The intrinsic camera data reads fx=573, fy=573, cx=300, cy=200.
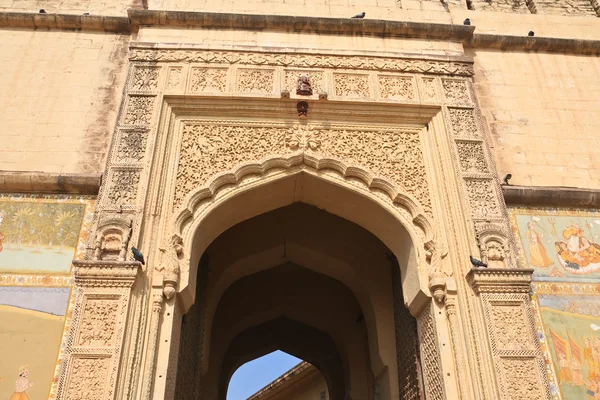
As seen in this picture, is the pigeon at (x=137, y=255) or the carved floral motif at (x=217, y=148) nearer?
the pigeon at (x=137, y=255)

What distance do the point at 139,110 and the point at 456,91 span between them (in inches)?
128

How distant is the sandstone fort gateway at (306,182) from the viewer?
4.53 m

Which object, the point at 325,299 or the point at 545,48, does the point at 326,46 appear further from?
the point at 325,299

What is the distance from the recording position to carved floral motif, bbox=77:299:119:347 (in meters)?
4.29

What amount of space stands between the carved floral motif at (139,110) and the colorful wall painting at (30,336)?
5.65ft

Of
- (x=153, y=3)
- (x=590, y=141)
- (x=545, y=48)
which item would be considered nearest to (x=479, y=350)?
(x=590, y=141)

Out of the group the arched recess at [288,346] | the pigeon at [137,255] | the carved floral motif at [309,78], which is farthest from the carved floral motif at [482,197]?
the arched recess at [288,346]

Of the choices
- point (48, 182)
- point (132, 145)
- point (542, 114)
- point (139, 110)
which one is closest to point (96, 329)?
point (48, 182)

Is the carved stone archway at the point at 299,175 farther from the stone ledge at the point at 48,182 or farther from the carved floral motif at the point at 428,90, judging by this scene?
the stone ledge at the point at 48,182

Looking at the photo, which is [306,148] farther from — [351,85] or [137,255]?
[137,255]

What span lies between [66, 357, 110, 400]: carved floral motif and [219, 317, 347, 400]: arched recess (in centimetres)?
509

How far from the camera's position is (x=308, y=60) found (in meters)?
6.07

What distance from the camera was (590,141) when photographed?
19.9 ft

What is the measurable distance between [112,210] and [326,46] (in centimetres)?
289
